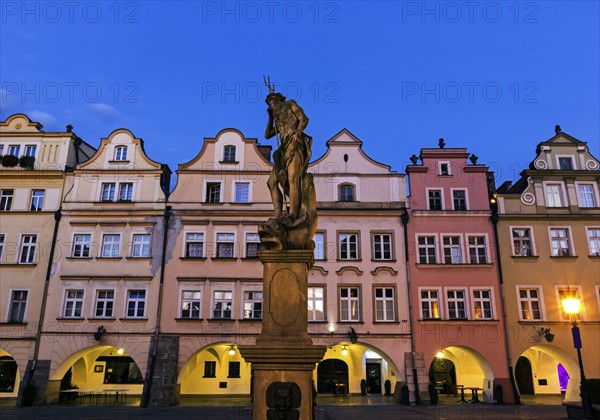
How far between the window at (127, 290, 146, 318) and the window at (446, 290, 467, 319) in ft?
46.0

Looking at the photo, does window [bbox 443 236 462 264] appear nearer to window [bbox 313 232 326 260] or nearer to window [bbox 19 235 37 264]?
window [bbox 313 232 326 260]

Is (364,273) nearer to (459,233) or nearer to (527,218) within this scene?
(459,233)

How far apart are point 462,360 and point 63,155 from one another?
23.2 meters

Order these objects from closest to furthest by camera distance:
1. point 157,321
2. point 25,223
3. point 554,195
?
point 157,321 < point 25,223 < point 554,195

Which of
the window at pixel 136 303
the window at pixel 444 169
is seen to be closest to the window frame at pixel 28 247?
the window at pixel 136 303

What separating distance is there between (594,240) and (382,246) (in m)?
10.2

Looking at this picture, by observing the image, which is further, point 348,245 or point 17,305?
point 348,245

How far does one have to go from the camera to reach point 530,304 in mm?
22375

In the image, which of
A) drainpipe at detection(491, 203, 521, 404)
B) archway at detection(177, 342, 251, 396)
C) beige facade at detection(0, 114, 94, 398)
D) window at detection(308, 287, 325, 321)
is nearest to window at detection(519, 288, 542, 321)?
drainpipe at detection(491, 203, 521, 404)

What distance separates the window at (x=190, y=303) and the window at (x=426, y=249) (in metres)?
10.6

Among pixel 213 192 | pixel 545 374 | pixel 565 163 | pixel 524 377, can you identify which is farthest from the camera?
pixel 524 377

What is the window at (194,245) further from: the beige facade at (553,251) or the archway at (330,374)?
the beige facade at (553,251)

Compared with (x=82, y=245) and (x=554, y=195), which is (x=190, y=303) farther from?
(x=554, y=195)

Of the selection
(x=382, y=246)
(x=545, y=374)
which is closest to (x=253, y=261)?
(x=382, y=246)
